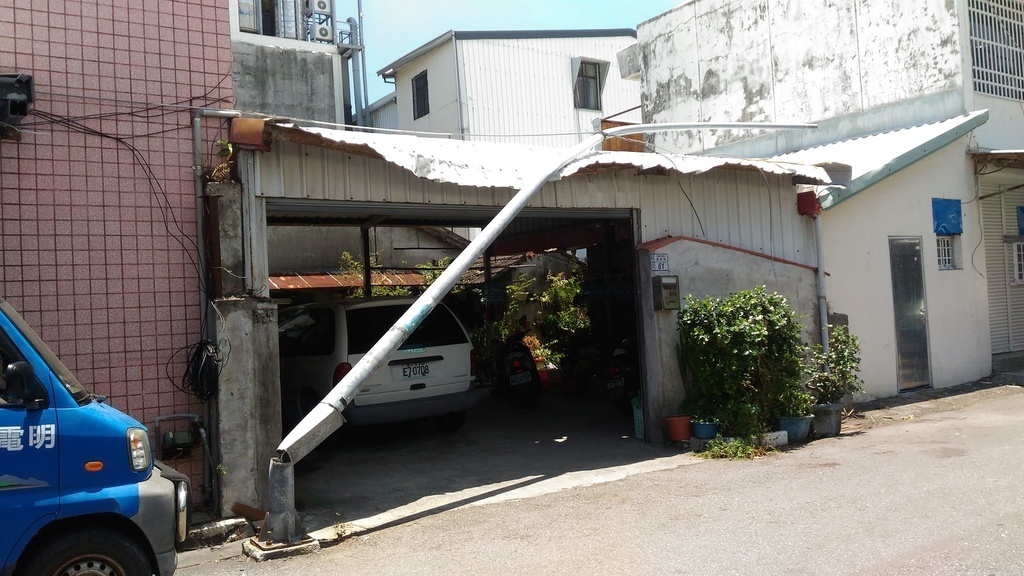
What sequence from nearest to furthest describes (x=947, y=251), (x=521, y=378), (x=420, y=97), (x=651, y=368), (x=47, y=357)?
1. (x=47, y=357)
2. (x=651, y=368)
3. (x=521, y=378)
4. (x=947, y=251)
5. (x=420, y=97)

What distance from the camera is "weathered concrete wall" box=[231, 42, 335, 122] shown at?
20.6 meters

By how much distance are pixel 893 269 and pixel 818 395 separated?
3321 mm

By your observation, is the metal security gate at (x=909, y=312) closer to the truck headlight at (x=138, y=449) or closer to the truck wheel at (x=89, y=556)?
the truck headlight at (x=138, y=449)

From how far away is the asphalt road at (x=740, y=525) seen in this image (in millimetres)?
5316

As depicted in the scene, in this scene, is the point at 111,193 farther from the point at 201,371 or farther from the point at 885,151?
the point at 885,151

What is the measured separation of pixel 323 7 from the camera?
75.4ft

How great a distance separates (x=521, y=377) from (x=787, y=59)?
8116 millimetres

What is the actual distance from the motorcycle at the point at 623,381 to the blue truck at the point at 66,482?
7485mm

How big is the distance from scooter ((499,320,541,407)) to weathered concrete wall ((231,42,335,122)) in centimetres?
1078

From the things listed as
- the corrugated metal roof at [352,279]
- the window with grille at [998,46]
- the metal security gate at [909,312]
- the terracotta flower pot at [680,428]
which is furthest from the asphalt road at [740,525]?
the corrugated metal roof at [352,279]

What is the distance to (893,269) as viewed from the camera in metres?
12.5

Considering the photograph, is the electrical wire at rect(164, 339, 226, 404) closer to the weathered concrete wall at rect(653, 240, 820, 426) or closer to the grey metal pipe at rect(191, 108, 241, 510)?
the grey metal pipe at rect(191, 108, 241, 510)

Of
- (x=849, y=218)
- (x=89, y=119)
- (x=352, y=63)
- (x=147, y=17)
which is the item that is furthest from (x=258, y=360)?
(x=352, y=63)

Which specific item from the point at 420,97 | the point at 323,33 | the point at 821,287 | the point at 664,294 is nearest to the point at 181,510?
the point at 664,294
